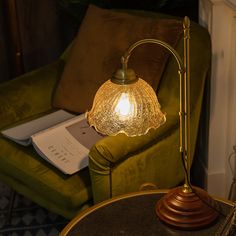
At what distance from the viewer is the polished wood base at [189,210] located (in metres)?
1.48

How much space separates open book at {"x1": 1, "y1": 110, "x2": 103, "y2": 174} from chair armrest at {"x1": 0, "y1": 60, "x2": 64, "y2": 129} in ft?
0.29

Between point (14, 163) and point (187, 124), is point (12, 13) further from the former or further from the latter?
point (187, 124)

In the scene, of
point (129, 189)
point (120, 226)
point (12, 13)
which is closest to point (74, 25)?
point (12, 13)

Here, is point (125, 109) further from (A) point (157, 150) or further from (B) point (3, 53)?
(B) point (3, 53)

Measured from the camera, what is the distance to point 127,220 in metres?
1.56

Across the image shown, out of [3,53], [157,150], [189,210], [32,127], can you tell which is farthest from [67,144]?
[3,53]

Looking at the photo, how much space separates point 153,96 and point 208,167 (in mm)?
962

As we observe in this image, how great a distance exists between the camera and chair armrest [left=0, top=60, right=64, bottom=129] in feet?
7.31

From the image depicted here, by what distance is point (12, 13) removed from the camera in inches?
107

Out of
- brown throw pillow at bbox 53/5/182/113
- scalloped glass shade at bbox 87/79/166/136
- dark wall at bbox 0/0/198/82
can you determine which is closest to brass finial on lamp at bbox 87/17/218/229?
scalloped glass shade at bbox 87/79/166/136

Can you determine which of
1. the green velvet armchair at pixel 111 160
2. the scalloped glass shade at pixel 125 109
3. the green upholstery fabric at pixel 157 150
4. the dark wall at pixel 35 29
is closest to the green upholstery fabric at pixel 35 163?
the green velvet armchair at pixel 111 160

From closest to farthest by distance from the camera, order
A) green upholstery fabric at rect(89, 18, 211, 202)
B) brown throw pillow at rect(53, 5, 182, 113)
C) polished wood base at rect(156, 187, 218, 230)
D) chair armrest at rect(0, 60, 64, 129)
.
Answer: polished wood base at rect(156, 187, 218, 230) → green upholstery fabric at rect(89, 18, 211, 202) → brown throw pillow at rect(53, 5, 182, 113) → chair armrest at rect(0, 60, 64, 129)

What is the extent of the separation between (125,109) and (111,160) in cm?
46

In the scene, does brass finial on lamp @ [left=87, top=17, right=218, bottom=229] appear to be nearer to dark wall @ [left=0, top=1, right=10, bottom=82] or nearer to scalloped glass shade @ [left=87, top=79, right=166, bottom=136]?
scalloped glass shade @ [left=87, top=79, right=166, bottom=136]
